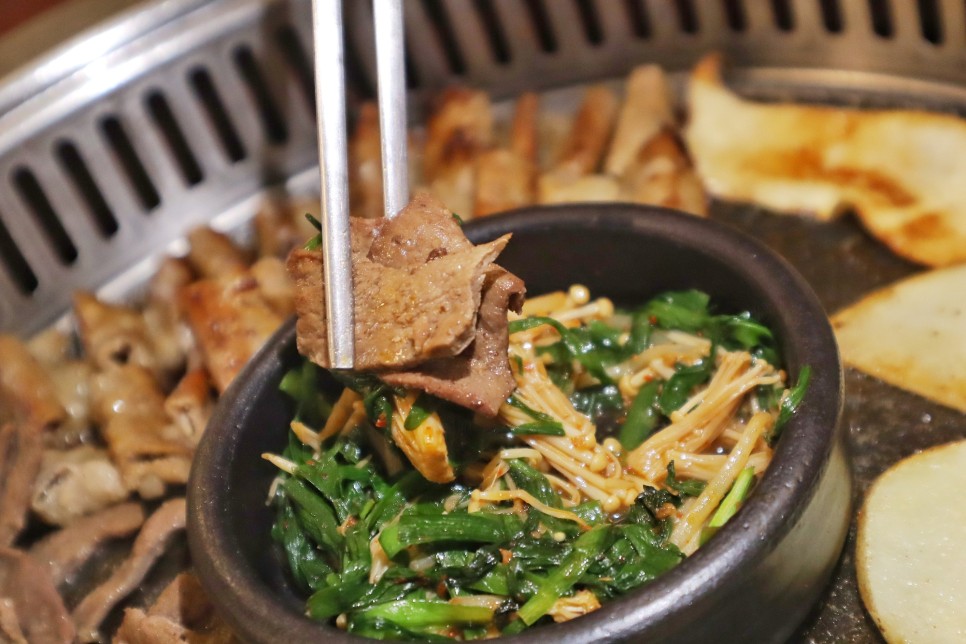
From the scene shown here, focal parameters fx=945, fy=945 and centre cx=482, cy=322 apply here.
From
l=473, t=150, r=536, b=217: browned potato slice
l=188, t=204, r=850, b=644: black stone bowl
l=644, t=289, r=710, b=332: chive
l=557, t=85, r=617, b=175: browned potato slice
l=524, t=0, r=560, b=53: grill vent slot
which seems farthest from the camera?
l=524, t=0, r=560, b=53: grill vent slot

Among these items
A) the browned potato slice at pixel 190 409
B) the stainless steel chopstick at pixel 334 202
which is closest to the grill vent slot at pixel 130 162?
the browned potato slice at pixel 190 409

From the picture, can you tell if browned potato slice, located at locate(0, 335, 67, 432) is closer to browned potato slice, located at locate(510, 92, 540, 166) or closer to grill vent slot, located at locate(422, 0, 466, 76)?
browned potato slice, located at locate(510, 92, 540, 166)

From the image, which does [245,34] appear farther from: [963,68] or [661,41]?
[963,68]

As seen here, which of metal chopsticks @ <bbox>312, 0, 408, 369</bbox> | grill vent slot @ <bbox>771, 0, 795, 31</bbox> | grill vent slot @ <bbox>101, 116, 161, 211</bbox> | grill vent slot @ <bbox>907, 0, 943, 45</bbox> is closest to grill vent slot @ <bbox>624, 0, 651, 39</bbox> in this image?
grill vent slot @ <bbox>771, 0, 795, 31</bbox>

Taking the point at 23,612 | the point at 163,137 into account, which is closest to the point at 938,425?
the point at 23,612

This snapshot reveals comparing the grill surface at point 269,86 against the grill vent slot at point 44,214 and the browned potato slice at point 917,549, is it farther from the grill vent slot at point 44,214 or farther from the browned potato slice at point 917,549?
the browned potato slice at point 917,549

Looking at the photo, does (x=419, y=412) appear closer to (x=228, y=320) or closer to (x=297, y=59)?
(x=228, y=320)
